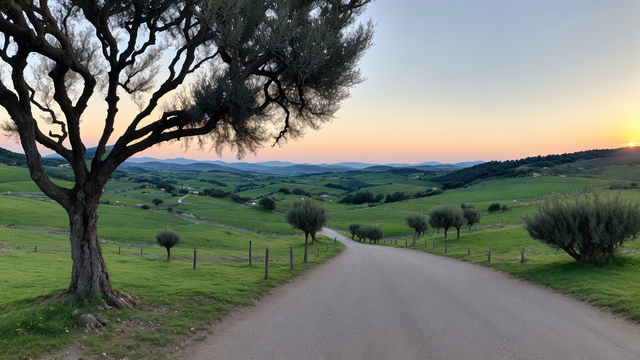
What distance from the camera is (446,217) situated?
163 feet

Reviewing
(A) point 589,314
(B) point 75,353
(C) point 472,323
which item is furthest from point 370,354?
(A) point 589,314

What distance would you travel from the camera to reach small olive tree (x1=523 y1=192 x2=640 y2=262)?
1370 centimetres

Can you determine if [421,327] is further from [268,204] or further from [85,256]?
[268,204]

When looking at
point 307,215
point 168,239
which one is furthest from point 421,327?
point 307,215

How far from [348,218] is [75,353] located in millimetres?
101260

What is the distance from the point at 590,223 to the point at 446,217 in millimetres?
37156

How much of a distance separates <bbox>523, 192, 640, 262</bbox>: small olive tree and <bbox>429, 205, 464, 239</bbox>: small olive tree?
1383 inches

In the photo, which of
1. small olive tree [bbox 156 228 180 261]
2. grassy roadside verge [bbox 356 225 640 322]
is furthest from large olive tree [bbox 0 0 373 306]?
small olive tree [bbox 156 228 180 261]

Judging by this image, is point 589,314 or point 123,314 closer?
point 123,314

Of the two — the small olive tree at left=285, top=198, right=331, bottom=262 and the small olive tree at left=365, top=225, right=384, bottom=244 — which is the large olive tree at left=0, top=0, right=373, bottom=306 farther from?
the small olive tree at left=365, top=225, right=384, bottom=244

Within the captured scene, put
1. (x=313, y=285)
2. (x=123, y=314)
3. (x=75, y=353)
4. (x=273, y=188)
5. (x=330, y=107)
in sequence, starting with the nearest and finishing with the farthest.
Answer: (x=75, y=353) < (x=123, y=314) < (x=330, y=107) < (x=313, y=285) < (x=273, y=188)

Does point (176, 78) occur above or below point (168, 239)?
above

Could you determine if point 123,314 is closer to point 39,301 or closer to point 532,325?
point 39,301

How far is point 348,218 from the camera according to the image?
4158 inches
